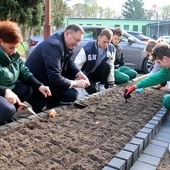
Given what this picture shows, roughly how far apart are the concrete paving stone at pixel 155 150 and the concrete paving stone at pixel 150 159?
67 millimetres

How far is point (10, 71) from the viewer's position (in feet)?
9.82

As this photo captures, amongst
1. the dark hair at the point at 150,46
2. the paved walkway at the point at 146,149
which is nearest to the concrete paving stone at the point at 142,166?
the paved walkway at the point at 146,149

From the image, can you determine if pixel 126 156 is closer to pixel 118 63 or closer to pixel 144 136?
pixel 144 136

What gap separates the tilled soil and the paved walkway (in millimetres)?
92

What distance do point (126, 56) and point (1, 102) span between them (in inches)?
264

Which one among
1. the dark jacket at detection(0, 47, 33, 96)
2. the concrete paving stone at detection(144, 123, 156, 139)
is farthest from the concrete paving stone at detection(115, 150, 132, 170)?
the dark jacket at detection(0, 47, 33, 96)

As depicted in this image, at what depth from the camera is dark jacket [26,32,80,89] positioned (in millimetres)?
3275

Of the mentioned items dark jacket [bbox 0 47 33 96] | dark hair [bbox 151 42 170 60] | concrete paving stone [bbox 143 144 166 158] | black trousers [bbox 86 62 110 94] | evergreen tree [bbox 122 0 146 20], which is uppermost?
evergreen tree [bbox 122 0 146 20]

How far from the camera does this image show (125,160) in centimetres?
216

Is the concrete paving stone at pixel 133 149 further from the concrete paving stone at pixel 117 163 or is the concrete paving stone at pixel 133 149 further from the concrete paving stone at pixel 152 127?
the concrete paving stone at pixel 152 127

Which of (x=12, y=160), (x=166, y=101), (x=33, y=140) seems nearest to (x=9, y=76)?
(x=33, y=140)

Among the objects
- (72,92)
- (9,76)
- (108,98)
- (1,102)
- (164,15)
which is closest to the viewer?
(1,102)

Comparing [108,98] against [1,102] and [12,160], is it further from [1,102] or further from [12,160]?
[12,160]

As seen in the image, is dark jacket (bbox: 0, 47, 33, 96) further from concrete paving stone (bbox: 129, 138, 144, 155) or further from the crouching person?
the crouching person
